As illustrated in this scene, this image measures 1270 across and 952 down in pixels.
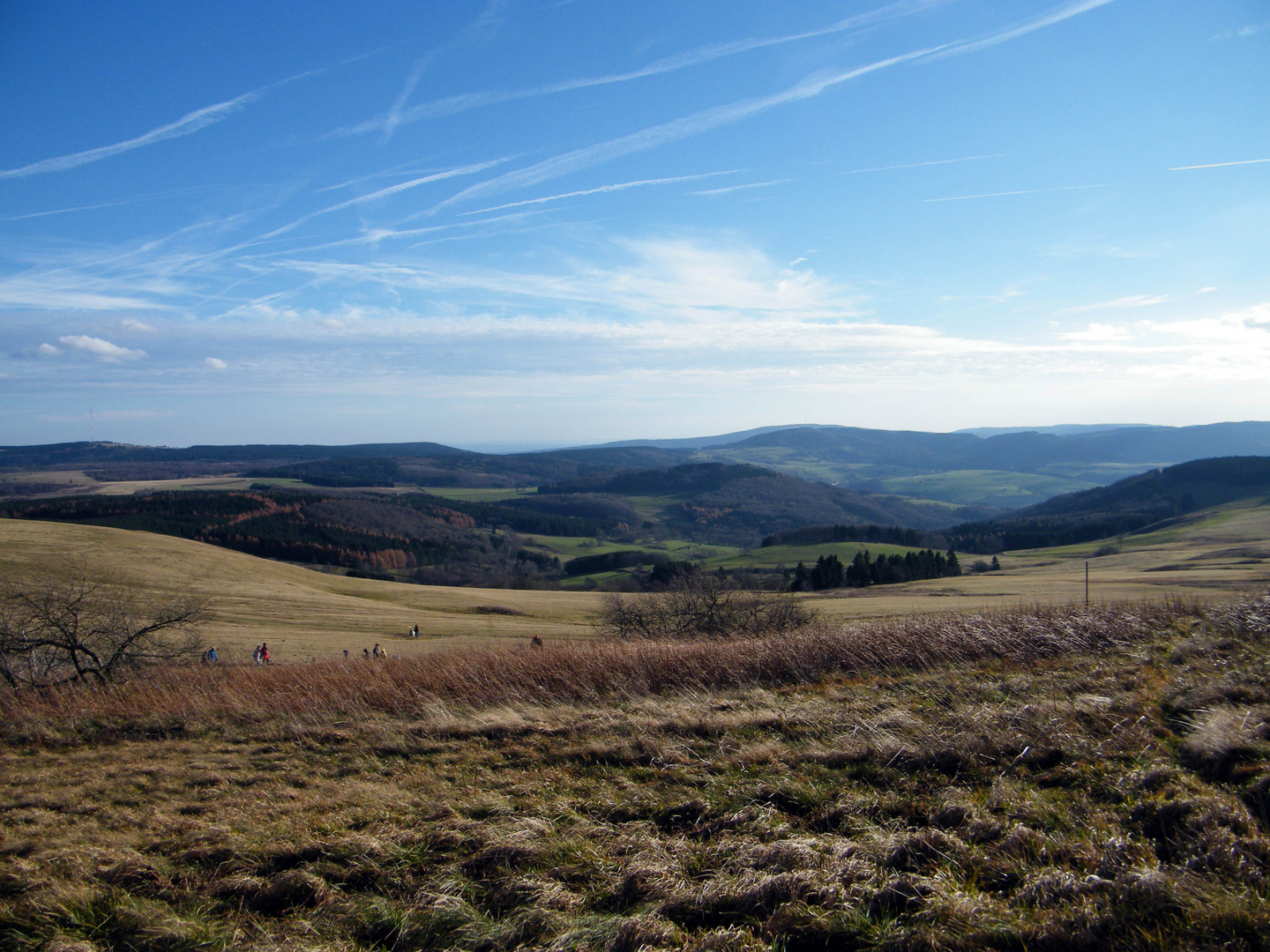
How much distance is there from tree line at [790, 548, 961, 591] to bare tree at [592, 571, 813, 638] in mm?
49974

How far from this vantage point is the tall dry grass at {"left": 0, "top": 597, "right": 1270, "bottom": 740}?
970cm

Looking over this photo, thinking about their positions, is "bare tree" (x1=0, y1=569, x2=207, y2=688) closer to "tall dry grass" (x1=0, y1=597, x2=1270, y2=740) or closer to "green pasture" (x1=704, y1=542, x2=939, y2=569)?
"tall dry grass" (x1=0, y1=597, x2=1270, y2=740)

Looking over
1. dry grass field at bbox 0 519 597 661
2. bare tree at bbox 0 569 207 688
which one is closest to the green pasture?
dry grass field at bbox 0 519 597 661

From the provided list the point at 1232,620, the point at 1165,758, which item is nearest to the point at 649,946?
the point at 1165,758

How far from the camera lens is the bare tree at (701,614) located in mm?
22969

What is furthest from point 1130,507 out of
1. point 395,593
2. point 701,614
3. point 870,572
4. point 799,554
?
point 701,614

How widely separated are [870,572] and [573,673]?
81216 millimetres

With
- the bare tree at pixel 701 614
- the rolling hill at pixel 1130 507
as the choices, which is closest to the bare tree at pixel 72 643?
the bare tree at pixel 701 614

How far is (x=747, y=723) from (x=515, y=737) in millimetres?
2884

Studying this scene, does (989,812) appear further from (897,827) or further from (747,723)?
(747,723)

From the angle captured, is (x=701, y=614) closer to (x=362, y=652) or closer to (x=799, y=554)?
(x=362, y=652)

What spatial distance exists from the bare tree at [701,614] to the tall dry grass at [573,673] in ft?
31.4

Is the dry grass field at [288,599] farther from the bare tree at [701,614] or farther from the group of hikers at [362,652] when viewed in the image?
the bare tree at [701,614]

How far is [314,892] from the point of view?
4.91 meters
